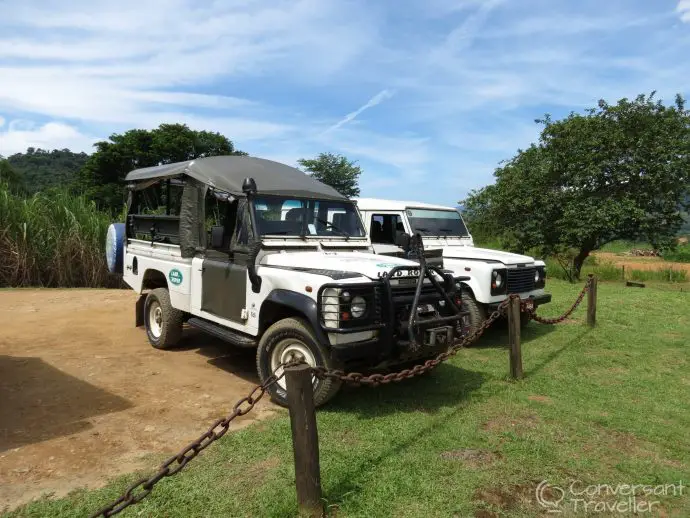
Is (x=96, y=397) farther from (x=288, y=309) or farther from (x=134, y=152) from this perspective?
(x=134, y=152)

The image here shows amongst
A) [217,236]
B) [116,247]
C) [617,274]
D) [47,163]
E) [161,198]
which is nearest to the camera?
[217,236]

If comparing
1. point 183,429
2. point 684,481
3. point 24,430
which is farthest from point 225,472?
point 684,481

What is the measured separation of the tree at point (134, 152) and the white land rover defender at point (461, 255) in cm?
2625

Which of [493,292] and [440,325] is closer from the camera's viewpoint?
[440,325]

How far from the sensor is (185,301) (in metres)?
6.04

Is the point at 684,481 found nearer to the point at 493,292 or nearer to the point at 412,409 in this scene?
the point at 412,409

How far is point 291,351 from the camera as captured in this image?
448 cm

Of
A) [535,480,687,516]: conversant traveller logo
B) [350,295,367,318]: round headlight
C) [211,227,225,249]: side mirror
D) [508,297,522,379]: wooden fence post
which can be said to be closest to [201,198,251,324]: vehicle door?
[211,227,225,249]: side mirror

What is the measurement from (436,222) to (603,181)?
9.33 metres

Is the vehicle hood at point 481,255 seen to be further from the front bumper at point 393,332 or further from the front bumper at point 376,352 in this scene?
the front bumper at point 376,352

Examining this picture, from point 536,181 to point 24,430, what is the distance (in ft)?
50.2

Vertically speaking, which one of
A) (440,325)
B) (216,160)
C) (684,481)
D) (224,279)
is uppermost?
(216,160)

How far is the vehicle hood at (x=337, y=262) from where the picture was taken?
14.5 feet

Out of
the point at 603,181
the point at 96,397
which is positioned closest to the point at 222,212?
the point at 96,397
